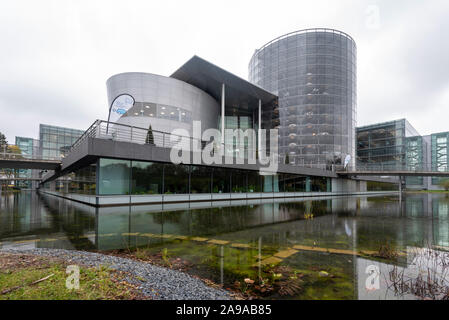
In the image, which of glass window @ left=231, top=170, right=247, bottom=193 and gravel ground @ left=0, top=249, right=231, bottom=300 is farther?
glass window @ left=231, top=170, right=247, bottom=193

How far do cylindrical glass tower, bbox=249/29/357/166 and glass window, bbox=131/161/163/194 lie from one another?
121ft

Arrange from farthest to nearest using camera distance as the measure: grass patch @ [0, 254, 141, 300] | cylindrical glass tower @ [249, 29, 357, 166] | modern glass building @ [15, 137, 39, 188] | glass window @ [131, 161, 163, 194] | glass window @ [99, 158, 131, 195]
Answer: modern glass building @ [15, 137, 39, 188]
cylindrical glass tower @ [249, 29, 357, 166]
glass window @ [131, 161, 163, 194]
glass window @ [99, 158, 131, 195]
grass patch @ [0, 254, 141, 300]

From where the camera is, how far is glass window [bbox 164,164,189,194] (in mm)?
18953

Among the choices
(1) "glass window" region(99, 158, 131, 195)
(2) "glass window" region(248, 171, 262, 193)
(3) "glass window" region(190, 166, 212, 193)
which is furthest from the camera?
(2) "glass window" region(248, 171, 262, 193)

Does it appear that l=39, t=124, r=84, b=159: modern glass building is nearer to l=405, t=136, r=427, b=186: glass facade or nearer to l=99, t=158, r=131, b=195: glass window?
l=99, t=158, r=131, b=195: glass window

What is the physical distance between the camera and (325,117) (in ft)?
157

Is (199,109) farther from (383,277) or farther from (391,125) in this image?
(391,125)

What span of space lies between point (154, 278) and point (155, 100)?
3032 cm

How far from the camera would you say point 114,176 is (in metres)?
16.2

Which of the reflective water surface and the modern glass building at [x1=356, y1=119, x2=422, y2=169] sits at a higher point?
the modern glass building at [x1=356, y1=119, x2=422, y2=169]
